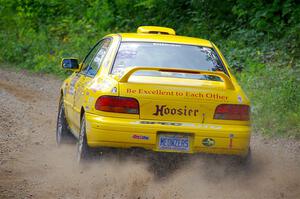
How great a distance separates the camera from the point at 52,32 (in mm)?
24516

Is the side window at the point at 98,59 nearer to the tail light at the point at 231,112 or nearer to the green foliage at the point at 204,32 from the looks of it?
the tail light at the point at 231,112

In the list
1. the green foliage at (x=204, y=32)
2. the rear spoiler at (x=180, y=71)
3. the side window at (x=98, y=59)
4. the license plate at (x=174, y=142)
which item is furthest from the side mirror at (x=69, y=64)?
the green foliage at (x=204, y=32)

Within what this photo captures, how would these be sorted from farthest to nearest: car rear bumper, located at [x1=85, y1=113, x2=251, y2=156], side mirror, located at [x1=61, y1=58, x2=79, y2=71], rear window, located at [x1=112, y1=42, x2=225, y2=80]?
side mirror, located at [x1=61, y1=58, x2=79, y2=71]
rear window, located at [x1=112, y1=42, x2=225, y2=80]
car rear bumper, located at [x1=85, y1=113, x2=251, y2=156]

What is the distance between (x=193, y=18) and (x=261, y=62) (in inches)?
174

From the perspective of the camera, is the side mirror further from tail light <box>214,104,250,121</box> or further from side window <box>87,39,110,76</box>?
tail light <box>214,104,250,121</box>

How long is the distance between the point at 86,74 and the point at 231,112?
1.98 meters

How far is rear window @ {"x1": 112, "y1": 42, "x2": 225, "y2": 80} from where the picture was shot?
7410 mm

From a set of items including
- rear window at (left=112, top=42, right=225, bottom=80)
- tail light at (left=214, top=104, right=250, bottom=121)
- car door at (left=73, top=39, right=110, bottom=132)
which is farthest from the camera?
car door at (left=73, top=39, right=110, bottom=132)

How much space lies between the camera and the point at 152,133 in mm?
6727

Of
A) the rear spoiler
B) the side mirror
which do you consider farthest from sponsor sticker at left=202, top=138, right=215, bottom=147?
the side mirror

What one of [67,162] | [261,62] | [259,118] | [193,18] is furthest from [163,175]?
[193,18]

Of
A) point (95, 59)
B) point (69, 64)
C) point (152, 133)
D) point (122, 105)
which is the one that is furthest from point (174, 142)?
point (69, 64)

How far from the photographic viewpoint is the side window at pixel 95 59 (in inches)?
309

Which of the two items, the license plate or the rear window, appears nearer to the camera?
the license plate
